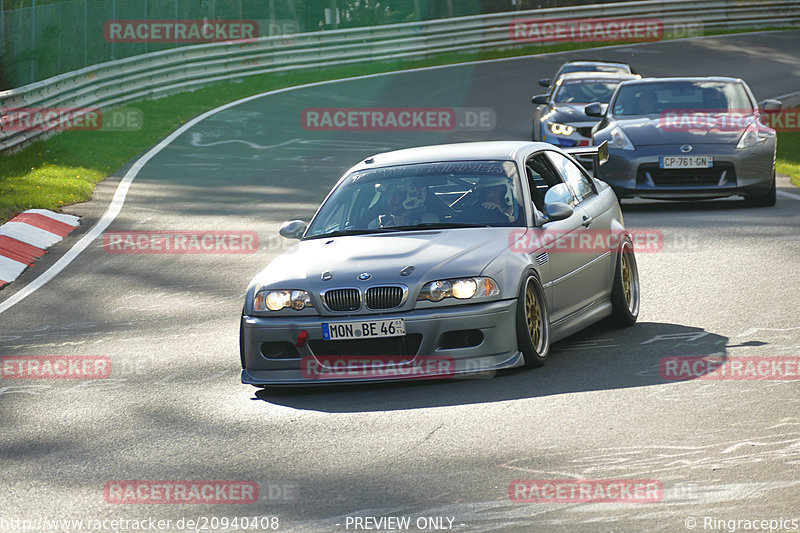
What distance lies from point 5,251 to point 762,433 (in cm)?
959

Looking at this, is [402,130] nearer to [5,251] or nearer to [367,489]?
[5,251]

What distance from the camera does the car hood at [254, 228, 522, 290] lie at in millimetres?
7676

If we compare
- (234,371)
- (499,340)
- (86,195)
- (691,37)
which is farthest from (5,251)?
→ (691,37)

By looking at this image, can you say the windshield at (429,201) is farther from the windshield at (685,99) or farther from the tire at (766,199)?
the windshield at (685,99)

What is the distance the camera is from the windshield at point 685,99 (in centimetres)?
1652

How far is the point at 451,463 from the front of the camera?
5918 millimetres

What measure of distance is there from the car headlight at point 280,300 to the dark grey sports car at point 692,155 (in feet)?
27.9

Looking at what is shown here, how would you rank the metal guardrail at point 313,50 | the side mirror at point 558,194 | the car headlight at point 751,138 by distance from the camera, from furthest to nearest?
the metal guardrail at point 313,50 → the car headlight at point 751,138 → the side mirror at point 558,194

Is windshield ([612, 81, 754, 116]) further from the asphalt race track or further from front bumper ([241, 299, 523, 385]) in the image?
front bumper ([241, 299, 523, 385])

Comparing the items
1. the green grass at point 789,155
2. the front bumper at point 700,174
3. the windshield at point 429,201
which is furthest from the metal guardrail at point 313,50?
the windshield at point 429,201

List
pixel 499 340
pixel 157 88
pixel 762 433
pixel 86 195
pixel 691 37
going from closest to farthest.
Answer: pixel 762 433
pixel 499 340
pixel 86 195
pixel 157 88
pixel 691 37

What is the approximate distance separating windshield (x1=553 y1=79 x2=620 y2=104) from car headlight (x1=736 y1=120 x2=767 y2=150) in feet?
22.2

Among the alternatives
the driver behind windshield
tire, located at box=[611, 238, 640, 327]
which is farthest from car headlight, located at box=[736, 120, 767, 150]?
the driver behind windshield

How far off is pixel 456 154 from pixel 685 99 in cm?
837
